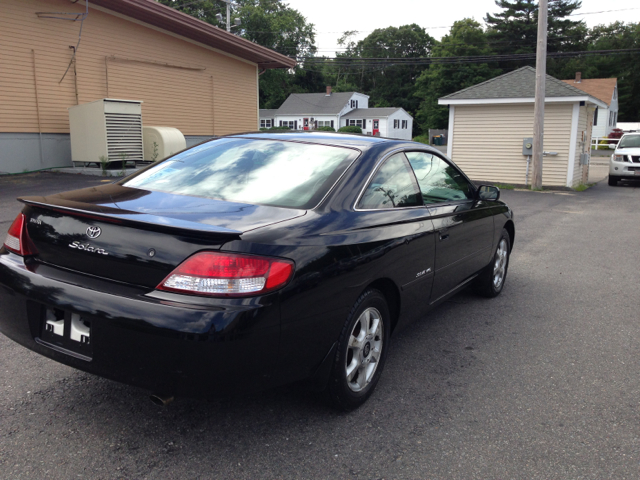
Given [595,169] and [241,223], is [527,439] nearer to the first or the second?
[241,223]

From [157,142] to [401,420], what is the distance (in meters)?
14.6

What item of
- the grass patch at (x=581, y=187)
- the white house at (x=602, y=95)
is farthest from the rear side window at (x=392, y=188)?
the white house at (x=602, y=95)

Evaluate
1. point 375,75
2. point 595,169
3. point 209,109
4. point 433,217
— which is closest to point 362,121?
point 375,75

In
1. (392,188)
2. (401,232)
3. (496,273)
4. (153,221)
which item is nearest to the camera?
(153,221)

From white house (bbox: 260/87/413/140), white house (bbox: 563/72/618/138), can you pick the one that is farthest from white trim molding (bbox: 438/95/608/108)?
white house (bbox: 260/87/413/140)

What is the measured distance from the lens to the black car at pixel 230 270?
2365mm

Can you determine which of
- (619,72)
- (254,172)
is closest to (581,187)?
(254,172)

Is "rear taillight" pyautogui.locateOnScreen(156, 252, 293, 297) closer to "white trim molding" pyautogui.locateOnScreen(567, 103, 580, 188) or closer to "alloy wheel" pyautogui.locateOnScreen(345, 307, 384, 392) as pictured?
"alloy wheel" pyautogui.locateOnScreen(345, 307, 384, 392)

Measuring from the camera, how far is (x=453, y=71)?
6341cm

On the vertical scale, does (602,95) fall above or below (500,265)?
above

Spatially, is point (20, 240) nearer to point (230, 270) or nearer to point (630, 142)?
point (230, 270)

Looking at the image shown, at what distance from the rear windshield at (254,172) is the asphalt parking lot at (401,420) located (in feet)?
3.83

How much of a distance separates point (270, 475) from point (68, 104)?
1618cm

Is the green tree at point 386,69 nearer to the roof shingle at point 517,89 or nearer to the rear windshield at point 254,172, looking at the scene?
the roof shingle at point 517,89
